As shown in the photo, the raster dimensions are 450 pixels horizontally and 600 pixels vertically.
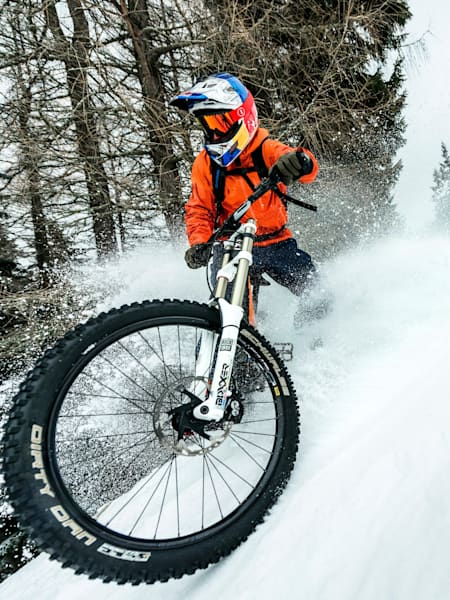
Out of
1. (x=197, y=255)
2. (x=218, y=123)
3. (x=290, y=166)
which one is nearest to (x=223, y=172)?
(x=218, y=123)

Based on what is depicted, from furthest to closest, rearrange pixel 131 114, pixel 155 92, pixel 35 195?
pixel 155 92, pixel 35 195, pixel 131 114

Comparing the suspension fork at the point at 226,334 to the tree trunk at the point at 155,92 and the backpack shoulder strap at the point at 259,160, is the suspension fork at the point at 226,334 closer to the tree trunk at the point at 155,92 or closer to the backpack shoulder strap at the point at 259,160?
the backpack shoulder strap at the point at 259,160

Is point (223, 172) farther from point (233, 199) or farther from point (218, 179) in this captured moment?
point (233, 199)

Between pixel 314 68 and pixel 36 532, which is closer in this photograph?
pixel 36 532

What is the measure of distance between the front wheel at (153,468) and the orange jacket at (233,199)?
1.03 m

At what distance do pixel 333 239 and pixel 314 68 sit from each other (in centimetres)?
303

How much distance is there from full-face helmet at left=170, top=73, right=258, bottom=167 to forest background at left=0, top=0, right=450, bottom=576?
3.40 meters

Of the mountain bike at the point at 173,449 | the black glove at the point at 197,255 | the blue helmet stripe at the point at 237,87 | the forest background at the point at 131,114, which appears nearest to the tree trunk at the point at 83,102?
the forest background at the point at 131,114

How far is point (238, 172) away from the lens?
2.51m

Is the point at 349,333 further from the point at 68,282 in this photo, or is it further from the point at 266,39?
the point at 266,39

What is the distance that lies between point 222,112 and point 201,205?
0.67 meters

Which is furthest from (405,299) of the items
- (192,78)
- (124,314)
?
(192,78)

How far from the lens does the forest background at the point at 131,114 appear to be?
5406 millimetres

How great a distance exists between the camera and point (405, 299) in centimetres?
358
